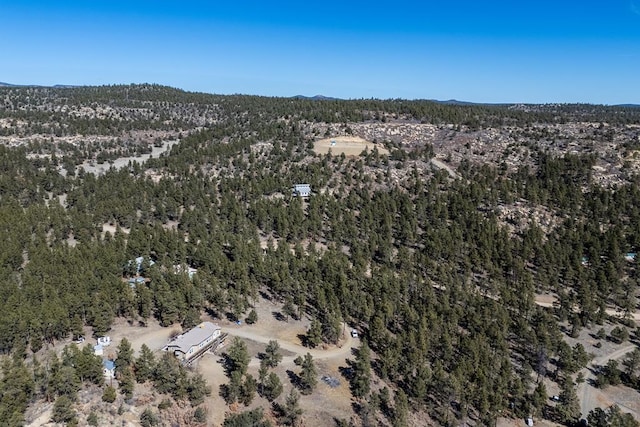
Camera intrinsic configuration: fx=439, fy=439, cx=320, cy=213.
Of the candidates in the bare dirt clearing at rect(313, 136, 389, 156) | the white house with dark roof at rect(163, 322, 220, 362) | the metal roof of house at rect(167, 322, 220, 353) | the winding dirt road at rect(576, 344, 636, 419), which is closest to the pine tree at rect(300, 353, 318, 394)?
the white house with dark roof at rect(163, 322, 220, 362)

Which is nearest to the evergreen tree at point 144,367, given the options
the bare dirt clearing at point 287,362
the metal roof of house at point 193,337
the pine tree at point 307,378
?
the metal roof of house at point 193,337

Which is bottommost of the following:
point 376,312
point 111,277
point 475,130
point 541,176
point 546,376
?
point 546,376

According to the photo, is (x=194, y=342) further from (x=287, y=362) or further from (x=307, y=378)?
(x=307, y=378)

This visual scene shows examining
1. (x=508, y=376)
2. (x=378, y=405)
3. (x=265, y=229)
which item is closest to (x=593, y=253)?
(x=508, y=376)

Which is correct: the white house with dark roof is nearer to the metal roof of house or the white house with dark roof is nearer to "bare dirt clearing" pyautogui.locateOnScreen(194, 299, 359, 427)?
the metal roof of house

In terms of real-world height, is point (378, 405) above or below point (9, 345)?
below

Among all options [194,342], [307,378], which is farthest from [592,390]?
[194,342]

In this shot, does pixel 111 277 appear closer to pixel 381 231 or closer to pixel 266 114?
pixel 381 231
